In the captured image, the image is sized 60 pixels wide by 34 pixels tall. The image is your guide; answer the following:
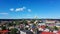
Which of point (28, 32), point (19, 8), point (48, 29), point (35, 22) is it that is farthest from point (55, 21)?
point (19, 8)

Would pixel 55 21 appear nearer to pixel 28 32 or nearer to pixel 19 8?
pixel 28 32

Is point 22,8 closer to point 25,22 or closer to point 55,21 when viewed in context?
point 25,22

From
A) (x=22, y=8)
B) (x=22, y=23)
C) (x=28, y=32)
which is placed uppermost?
(x=22, y=8)

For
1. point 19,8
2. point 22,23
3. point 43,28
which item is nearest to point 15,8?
point 19,8

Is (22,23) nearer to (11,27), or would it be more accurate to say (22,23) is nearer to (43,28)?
(11,27)

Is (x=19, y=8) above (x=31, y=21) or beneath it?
above

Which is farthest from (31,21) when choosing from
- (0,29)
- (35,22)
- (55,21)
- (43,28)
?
(0,29)

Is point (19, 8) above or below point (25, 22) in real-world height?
above
